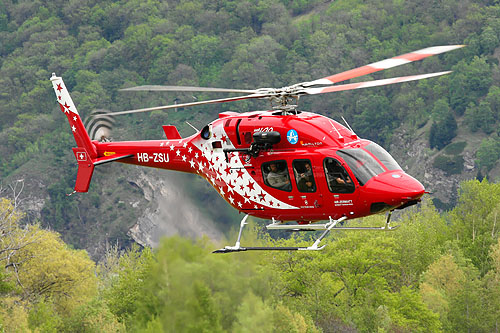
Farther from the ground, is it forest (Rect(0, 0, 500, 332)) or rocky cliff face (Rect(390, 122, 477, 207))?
forest (Rect(0, 0, 500, 332))

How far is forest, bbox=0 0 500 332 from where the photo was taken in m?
53.5

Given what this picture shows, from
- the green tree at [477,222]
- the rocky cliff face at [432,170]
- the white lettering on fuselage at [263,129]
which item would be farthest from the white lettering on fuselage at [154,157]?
the rocky cliff face at [432,170]

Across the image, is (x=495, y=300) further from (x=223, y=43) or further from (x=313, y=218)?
(x=223, y=43)

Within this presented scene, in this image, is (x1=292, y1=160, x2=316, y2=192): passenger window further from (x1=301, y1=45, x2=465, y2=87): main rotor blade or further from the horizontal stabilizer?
the horizontal stabilizer

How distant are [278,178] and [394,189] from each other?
3168 millimetres

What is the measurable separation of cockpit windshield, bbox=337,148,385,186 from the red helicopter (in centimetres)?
2

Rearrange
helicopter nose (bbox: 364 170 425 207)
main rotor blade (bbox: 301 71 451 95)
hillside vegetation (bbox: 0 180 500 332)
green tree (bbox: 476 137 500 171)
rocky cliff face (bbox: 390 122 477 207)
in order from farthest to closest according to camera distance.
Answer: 1. rocky cliff face (bbox: 390 122 477 207)
2. green tree (bbox: 476 137 500 171)
3. hillside vegetation (bbox: 0 180 500 332)
4. helicopter nose (bbox: 364 170 425 207)
5. main rotor blade (bbox: 301 71 451 95)

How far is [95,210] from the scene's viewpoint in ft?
460

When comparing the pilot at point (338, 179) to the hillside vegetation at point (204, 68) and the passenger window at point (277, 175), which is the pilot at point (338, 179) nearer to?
the passenger window at point (277, 175)

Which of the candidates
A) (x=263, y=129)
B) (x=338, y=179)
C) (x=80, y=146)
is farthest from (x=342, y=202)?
(x=80, y=146)

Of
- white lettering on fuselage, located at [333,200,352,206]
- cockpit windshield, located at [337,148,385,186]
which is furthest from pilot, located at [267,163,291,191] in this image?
cockpit windshield, located at [337,148,385,186]

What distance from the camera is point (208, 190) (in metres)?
36.5

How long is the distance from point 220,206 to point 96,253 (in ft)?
281

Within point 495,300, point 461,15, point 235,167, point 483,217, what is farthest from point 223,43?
point 235,167
